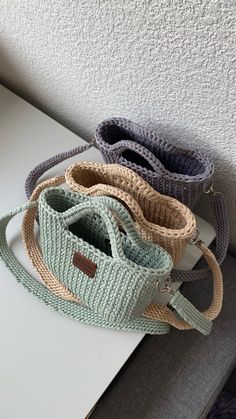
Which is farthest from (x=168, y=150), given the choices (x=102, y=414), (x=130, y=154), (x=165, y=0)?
(x=102, y=414)

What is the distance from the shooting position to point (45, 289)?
53 centimetres

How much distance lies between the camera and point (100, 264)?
1.47 ft

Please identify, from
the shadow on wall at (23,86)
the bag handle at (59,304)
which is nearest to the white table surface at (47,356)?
the bag handle at (59,304)

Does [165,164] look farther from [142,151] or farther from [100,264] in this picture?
[100,264]

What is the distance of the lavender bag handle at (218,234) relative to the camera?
1.84 feet

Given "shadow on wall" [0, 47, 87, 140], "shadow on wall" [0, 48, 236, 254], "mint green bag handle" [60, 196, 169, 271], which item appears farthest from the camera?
"shadow on wall" [0, 47, 87, 140]

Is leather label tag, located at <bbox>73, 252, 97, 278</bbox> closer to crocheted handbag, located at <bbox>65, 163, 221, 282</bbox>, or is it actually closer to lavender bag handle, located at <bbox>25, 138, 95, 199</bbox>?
crocheted handbag, located at <bbox>65, 163, 221, 282</bbox>

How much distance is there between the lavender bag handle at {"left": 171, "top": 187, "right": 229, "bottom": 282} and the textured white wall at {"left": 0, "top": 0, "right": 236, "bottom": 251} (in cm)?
3

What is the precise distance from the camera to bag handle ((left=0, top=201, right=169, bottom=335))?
1.67 feet

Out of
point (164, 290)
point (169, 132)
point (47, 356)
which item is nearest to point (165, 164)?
point (169, 132)

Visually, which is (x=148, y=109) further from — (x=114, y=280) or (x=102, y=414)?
(x=102, y=414)

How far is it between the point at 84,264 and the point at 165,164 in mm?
176

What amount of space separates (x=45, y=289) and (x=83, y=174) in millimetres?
156

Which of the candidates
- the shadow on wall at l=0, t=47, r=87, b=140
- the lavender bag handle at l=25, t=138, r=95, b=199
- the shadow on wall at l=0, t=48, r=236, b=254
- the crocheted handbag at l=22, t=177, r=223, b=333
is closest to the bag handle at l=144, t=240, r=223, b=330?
the crocheted handbag at l=22, t=177, r=223, b=333
